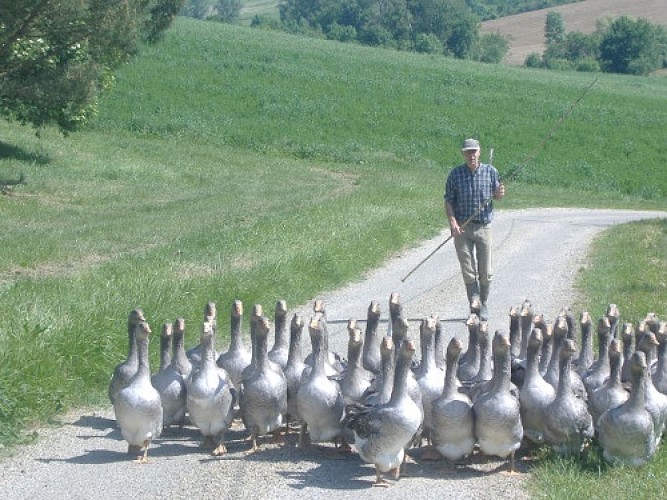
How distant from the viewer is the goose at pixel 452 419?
7992 mm

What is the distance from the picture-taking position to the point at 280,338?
9.52 metres

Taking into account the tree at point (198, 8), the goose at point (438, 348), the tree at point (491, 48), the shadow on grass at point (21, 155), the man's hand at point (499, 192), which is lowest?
the shadow on grass at point (21, 155)

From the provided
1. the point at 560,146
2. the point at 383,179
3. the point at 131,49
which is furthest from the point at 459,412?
the point at 560,146

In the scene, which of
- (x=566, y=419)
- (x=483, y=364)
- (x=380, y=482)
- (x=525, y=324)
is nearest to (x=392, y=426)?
(x=380, y=482)

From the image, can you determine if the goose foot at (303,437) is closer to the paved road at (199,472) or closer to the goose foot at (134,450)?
the paved road at (199,472)

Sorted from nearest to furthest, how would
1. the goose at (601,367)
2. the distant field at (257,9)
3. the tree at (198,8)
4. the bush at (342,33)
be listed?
1. the goose at (601,367)
2. the bush at (342,33)
3. the tree at (198,8)
4. the distant field at (257,9)

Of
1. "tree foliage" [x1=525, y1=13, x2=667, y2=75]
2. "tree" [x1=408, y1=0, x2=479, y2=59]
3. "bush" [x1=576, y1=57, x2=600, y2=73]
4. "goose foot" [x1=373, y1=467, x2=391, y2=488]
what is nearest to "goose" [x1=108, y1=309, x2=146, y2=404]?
"goose foot" [x1=373, y1=467, x2=391, y2=488]

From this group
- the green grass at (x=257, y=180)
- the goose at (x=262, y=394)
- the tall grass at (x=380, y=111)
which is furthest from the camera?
the tall grass at (x=380, y=111)

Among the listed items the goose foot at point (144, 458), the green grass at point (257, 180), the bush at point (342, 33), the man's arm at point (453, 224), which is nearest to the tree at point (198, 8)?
the bush at point (342, 33)

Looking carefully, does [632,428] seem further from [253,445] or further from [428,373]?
[253,445]

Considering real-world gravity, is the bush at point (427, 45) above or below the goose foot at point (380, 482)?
above

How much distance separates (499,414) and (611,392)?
990 millimetres

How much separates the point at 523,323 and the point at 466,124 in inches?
1833

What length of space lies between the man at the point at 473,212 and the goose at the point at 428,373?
5.10 meters
